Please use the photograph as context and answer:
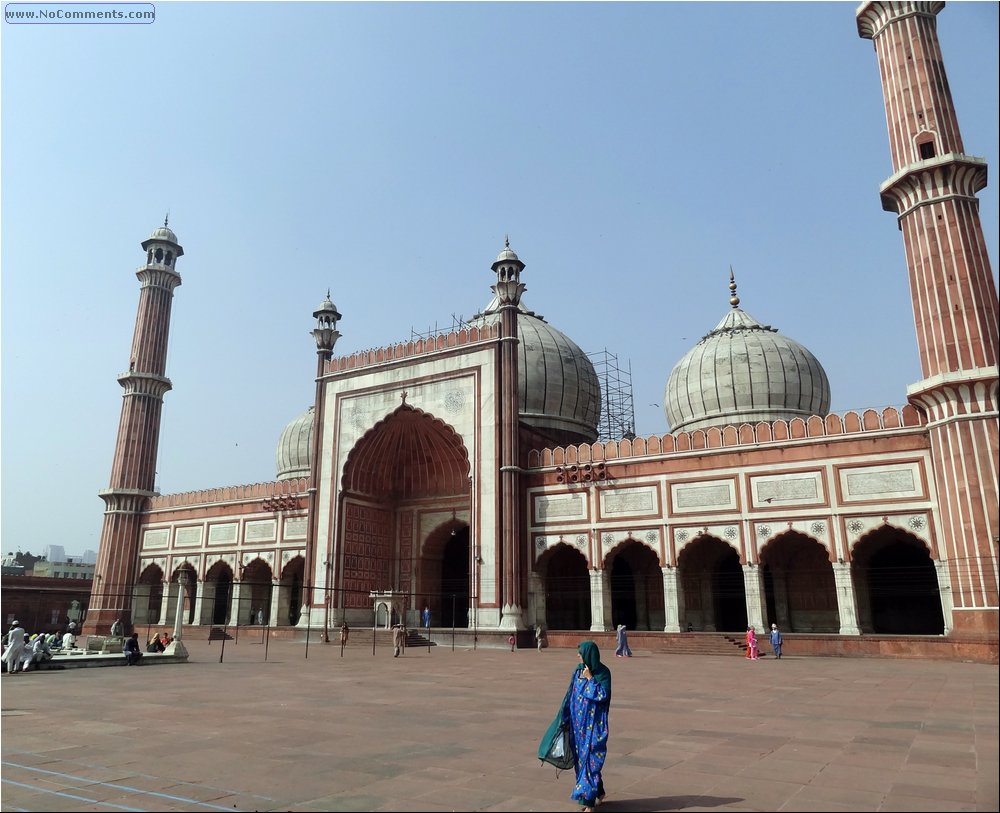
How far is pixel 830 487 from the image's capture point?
1786cm

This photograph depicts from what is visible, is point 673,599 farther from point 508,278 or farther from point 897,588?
point 508,278

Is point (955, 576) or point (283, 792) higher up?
point (955, 576)

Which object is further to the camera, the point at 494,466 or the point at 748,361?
the point at 748,361

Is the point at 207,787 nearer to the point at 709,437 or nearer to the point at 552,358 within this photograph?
the point at 709,437

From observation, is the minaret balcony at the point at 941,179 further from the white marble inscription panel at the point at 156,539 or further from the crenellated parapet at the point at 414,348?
the white marble inscription panel at the point at 156,539

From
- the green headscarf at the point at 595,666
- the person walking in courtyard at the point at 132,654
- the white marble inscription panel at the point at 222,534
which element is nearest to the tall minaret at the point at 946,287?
the green headscarf at the point at 595,666

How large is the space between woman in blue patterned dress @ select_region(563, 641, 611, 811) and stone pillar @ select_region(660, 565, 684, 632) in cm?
1593

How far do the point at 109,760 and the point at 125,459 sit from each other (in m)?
29.7

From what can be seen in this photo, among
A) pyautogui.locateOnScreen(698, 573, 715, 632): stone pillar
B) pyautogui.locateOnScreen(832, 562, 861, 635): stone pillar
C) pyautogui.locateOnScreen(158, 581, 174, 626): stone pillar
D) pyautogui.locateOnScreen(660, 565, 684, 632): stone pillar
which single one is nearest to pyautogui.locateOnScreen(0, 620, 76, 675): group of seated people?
pyautogui.locateOnScreen(660, 565, 684, 632): stone pillar

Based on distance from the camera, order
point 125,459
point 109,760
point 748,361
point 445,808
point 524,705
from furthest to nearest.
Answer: point 125,459
point 748,361
point 524,705
point 109,760
point 445,808

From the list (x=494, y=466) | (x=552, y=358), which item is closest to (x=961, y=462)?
(x=494, y=466)

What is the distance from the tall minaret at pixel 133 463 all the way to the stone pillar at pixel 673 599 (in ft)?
75.7

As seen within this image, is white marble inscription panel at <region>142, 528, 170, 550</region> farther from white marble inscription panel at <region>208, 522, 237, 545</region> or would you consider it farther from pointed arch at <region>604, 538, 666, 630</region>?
pointed arch at <region>604, 538, 666, 630</region>

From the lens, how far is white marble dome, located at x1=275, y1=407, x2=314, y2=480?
1352 inches
